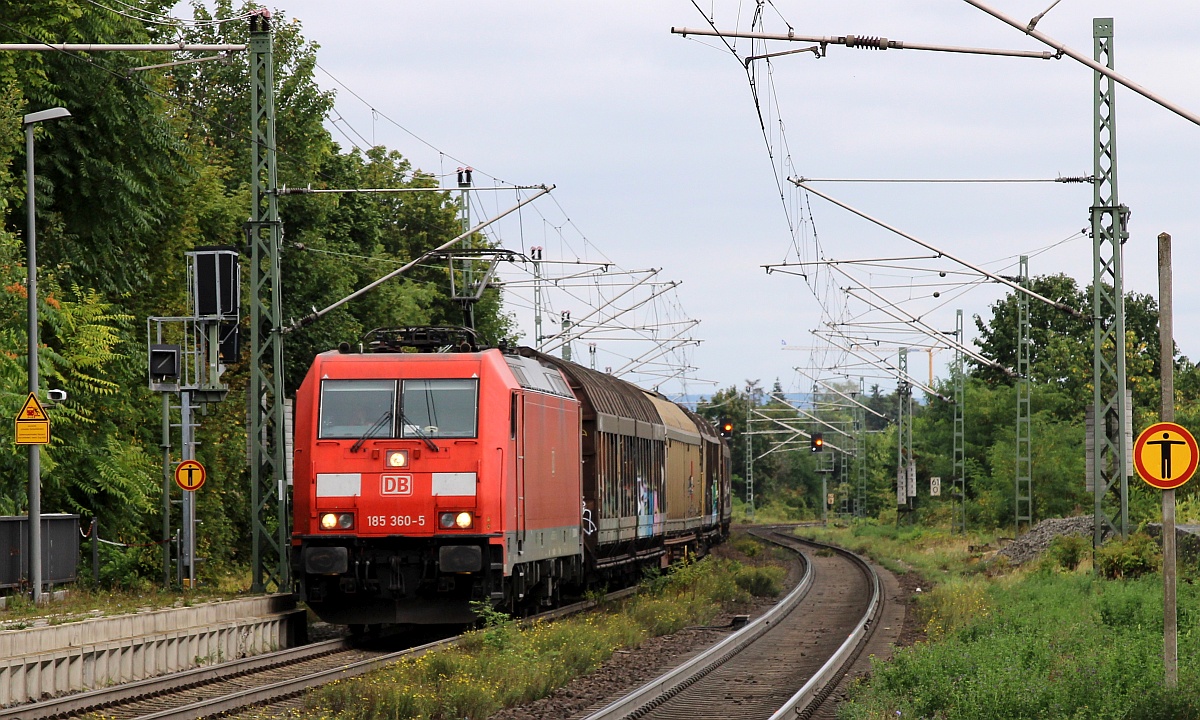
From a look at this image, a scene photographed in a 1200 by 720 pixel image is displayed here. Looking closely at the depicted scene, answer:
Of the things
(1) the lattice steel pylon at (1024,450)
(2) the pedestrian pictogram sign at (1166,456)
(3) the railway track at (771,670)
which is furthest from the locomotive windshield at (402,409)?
(1) the lattice steel pylon at (1024,450)

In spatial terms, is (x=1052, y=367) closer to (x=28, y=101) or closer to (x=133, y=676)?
(x=28, y=101)

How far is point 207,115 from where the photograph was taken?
4331cm

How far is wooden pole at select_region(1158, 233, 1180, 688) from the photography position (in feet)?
39.7

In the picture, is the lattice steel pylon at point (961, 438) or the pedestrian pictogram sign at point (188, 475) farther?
the lattice steel pylon at point (961, 438)

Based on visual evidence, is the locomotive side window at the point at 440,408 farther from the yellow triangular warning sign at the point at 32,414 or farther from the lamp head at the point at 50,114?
the lamp head at the point at 50,114

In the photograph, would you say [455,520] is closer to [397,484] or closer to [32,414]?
[397,484]

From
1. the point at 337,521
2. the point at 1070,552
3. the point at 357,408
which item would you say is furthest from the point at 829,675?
the point at 1070,552

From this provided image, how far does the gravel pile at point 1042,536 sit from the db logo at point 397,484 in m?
18.1

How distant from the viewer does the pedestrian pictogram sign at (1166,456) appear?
12711mm

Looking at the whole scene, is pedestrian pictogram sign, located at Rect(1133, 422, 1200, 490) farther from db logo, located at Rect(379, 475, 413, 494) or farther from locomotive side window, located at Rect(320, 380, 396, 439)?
locomotive side window, located at Rect(320, 380, 396, 439)

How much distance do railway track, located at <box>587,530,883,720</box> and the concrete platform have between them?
4818 millimetres

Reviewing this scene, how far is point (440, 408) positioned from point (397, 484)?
105 cm

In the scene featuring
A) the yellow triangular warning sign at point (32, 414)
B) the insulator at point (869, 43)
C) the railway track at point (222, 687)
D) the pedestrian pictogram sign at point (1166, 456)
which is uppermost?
the insulator at point (869, 43)

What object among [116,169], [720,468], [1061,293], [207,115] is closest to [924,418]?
[1061,293]
